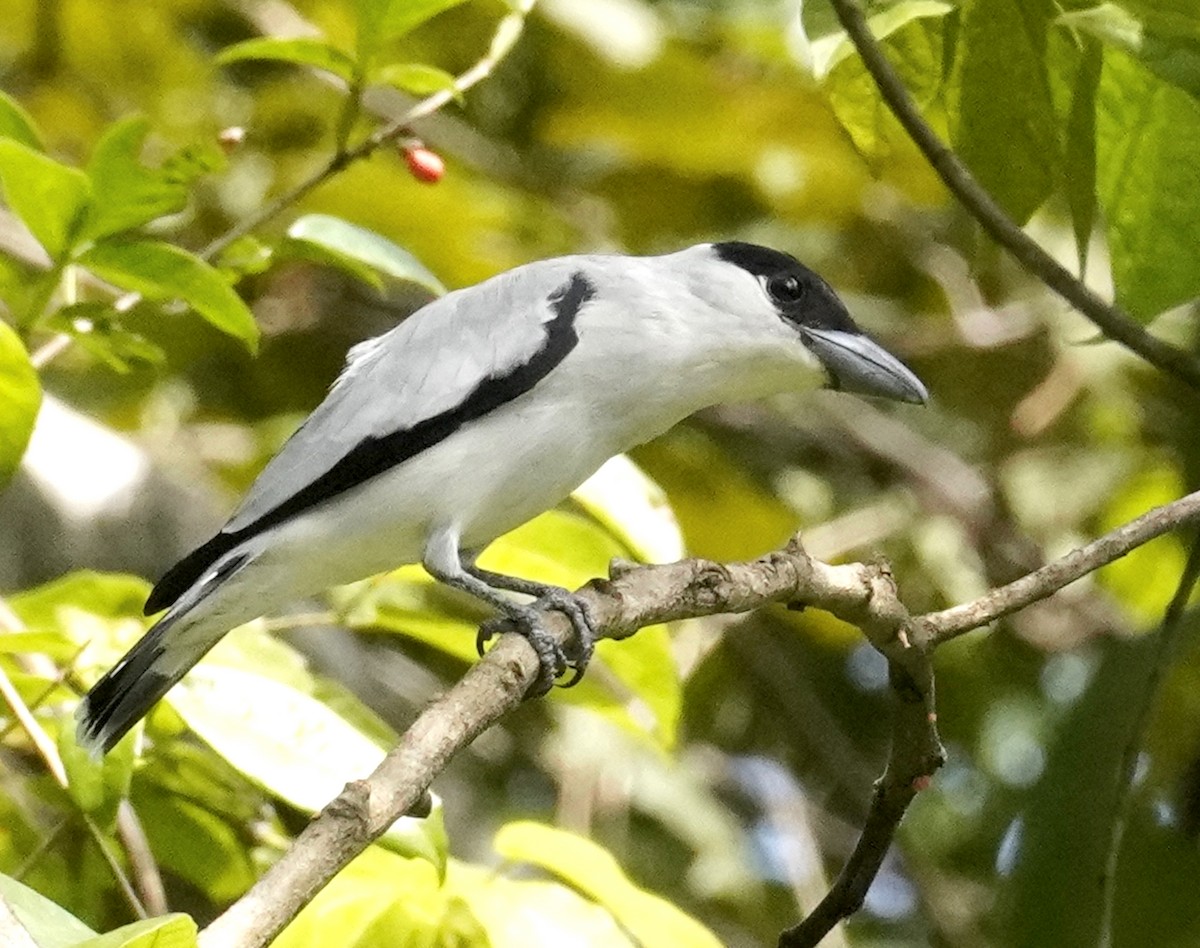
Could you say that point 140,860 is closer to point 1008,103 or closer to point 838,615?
point 838,615

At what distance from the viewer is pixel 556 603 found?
5.33 feet

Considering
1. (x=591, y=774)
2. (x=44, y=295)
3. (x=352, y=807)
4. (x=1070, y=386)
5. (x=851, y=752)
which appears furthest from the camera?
(x=1070, y=386)

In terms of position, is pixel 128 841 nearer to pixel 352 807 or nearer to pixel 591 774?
pixel 352 807

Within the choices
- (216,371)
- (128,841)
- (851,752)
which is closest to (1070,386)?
(851,752)

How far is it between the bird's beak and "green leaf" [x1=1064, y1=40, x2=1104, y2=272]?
51cm

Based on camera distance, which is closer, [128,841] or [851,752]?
[128,841]

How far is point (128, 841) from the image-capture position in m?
1.77

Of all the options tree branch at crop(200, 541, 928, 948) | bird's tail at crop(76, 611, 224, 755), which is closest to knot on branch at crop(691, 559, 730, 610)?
tree branch at crop(200, 541, 928, 948)

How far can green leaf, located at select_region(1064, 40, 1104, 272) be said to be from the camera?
4.52 ft

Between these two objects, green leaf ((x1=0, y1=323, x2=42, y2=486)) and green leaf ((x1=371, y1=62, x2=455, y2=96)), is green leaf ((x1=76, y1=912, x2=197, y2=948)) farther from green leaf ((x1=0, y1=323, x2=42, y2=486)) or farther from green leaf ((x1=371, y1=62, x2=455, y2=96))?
green leaf ((x1=371, y1=62, x2=455, y2=96))

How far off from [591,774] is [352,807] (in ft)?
A: 7.06

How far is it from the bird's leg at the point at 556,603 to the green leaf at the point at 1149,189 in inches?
22.1

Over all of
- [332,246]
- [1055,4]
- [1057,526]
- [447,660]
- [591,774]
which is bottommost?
[591,774]

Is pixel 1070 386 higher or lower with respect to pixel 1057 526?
higher
